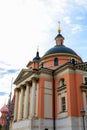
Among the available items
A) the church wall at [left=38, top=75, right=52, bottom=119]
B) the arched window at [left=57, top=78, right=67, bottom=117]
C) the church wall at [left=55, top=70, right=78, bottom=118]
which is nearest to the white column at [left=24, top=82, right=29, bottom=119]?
the church wall at [left=38, top=75, right=52, bottom=119]

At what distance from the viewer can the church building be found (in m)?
27.8

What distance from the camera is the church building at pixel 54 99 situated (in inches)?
1093

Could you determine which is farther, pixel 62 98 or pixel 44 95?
pixel 44 95

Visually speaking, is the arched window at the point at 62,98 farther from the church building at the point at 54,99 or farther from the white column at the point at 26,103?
the white column at the point at 26,103

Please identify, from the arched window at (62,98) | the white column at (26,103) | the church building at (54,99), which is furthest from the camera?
the white column at (26,103)

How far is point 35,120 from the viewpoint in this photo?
29.3 metres

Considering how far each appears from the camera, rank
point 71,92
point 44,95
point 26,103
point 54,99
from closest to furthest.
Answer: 1. point 71,92
2. point 44,95
3. point 54,99
4. point 26,103

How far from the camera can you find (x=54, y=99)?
31.4 metres

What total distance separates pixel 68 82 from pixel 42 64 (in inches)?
438

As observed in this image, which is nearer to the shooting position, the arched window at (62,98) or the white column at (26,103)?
the arched window at (62,98)

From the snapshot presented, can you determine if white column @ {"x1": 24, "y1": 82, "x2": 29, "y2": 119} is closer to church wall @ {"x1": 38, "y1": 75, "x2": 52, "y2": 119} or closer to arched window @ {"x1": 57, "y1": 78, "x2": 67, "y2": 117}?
church wall @ {"x1": 38, "y1": 75, "x2": 52, "y2": 119}

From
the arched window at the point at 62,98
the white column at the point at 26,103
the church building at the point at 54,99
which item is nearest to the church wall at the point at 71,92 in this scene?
the church building at the point at 54,99

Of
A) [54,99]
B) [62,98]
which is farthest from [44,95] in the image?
[62,98]

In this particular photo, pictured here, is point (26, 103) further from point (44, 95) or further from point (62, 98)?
point (62, 98)
